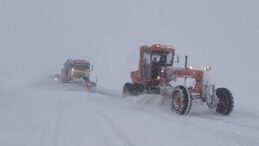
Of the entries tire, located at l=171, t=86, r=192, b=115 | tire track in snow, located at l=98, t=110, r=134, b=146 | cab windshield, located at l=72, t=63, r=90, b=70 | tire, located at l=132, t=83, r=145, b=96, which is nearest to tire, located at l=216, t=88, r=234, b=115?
tire, located at l=171, t=86, r=192, b=115

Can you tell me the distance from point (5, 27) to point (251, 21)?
103 m

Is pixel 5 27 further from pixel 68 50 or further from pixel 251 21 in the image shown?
pixel 251 21

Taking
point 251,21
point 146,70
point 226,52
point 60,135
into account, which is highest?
point 251,21

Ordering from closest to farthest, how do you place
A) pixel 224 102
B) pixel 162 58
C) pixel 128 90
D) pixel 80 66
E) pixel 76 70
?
pixel 224 102 → pixel 162 58 → pixel 128 90 → pixel 76 70 → pixel 80 66

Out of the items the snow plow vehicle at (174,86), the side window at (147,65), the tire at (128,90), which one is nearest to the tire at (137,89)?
the snow plow vehicle at (174,86)

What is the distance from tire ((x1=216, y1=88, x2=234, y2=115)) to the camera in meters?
14.5

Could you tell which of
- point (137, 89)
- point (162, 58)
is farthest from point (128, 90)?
point (162, 58)

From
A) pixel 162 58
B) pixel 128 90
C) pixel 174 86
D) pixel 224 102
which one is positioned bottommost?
pixel 224 102

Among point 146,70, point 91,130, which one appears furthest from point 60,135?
point 146,70

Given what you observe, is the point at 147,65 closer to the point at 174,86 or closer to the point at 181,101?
the point at 174,86

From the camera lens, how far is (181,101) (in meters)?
14.2

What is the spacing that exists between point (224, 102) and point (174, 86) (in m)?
2.38

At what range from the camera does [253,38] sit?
287 feet

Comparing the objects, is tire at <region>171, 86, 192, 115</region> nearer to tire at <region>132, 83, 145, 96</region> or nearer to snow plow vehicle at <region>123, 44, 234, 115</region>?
snow plow vehicle at <region>123, 44, 234, 115</region>
